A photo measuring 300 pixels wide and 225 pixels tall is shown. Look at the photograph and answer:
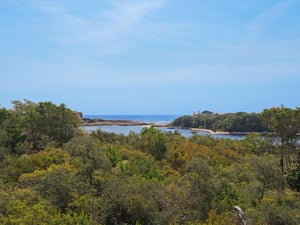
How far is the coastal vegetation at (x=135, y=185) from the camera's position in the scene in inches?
657

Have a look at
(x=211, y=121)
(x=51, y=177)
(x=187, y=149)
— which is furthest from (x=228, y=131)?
(x=51, y=177)

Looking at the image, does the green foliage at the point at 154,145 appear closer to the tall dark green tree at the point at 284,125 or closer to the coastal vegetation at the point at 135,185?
the coastal vegetation at the point at 135,185

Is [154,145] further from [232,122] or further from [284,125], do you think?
[232,122]

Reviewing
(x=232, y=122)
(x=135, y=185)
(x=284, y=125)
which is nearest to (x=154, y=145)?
(x=284, y=125)

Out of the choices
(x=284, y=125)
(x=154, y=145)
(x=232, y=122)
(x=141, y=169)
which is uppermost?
(x=232, y=122)

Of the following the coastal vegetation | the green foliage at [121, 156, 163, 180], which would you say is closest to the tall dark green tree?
the coastal vegetation

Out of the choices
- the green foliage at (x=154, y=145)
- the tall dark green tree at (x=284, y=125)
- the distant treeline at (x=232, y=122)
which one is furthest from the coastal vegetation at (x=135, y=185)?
the distant treeline at (x=232, y=122)

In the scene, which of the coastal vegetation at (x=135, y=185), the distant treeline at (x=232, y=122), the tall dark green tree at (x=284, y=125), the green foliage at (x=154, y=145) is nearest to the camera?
the coastal vegetation at (x=135, y=185)

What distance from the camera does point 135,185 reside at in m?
20.2

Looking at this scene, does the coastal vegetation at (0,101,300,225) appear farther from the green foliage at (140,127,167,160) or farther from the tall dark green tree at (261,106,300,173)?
the green foliage at (140,127,167,160)

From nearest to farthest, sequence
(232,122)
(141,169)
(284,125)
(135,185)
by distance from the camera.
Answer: (135,185) < (141,169) < (284,125) < (232,122)

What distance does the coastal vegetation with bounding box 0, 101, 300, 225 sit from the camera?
1669cm

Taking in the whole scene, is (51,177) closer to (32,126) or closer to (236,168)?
(236,168)

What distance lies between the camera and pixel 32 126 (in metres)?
35.0
